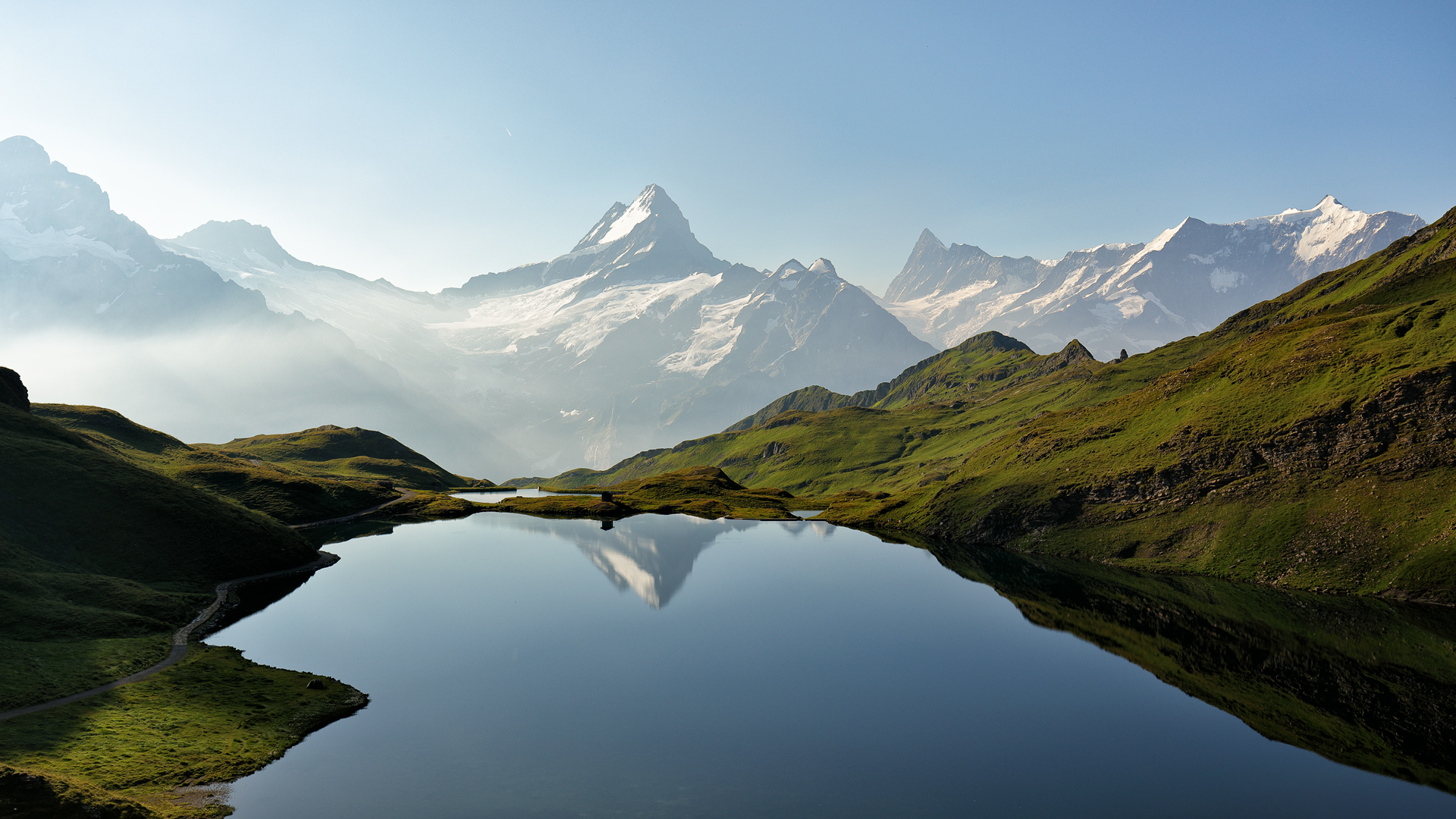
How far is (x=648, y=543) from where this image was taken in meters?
137

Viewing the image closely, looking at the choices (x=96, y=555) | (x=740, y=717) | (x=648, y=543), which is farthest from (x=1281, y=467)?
(x=96, y=555)

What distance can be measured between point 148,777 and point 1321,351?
156 metres

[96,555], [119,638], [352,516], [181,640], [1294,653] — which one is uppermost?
[352,516]

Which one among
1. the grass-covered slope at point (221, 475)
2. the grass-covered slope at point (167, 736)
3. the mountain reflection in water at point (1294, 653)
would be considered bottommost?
the grass-covered slope at point (167, 736)

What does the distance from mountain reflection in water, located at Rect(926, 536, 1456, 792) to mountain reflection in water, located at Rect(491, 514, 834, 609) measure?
5165 centimetres

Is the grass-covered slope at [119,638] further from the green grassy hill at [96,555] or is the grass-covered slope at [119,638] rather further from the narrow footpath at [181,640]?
the narrow footpath at [181,640]

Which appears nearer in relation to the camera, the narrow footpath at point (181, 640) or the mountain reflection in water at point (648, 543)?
the narrow footpath at point (181, 640)

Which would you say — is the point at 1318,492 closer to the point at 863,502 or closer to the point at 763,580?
the point at 763,580

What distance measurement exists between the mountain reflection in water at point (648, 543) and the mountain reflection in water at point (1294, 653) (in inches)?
2033

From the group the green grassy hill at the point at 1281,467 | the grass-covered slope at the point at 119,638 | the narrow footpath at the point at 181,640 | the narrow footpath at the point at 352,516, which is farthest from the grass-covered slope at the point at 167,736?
the green grassy hill at the point at 1281,467

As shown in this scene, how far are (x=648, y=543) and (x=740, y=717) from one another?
8824cm

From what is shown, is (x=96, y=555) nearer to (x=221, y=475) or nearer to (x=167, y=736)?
(x=167, y=736)

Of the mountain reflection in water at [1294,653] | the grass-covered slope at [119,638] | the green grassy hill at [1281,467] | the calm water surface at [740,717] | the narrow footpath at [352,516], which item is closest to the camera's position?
the grass-covered slope at [119,638]

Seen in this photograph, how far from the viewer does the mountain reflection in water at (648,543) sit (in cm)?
9969
